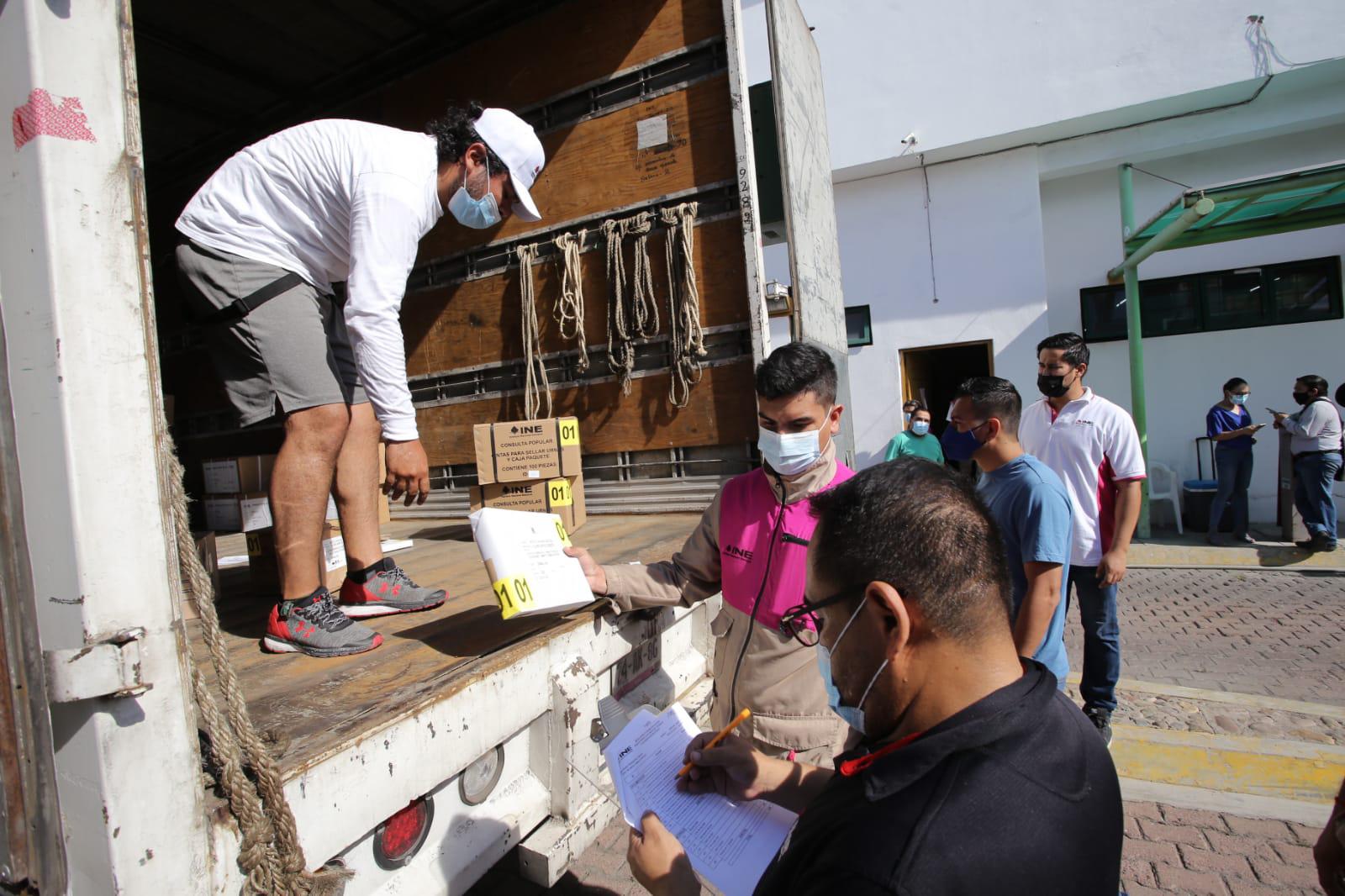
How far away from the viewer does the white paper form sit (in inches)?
46.4

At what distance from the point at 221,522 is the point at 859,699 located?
361 cm

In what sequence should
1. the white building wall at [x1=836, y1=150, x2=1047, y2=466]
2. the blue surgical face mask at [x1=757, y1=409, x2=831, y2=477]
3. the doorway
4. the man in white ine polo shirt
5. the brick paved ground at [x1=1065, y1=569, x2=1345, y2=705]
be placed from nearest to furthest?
1. the blue surgical face mask at [x1=757, y1=409, x2=831, y2=477]
2. the man in white ine polo shirt
3. the brick paved ground at [x1=1065, y1=569, x2=1345, y2=705]
4. the white building wall at [x1=836, y1=150, x2=1047, y2=466]
5. the doorway

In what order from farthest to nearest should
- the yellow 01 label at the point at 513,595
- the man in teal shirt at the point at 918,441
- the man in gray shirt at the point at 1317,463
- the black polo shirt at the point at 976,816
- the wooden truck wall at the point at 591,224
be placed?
1. the man in teal shirt at the point at 918,441
2. the man in gray shirt at the point at 1317,463
3. the wooden truck wall at the point at 591,224
4. the yellow 01 label at the point at 513,595
5. the black polo shirt at the point at 976,816

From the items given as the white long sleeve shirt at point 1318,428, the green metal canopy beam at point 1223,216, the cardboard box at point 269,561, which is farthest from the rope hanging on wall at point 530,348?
the white long sleeve shirt at point 1318,428

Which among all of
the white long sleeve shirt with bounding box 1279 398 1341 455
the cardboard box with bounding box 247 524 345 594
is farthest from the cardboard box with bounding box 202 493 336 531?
the white long sleeve shirt with bounding box 1279 398 1341 455

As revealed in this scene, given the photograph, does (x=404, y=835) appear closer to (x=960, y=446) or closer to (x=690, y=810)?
(x=690, y=810)

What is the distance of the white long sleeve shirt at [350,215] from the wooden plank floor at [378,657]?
53cm

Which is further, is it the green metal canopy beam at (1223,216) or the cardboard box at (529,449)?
the green metal canopy beam at (1223,216)

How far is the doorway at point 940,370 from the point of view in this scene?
9703mm

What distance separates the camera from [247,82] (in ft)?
13.4

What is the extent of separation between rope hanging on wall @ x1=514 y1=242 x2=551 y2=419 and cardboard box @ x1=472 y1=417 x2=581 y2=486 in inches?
11.9

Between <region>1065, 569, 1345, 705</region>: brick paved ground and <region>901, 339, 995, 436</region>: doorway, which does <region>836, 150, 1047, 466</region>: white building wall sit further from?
<region>1065, 569, 1345, 705</region>: brick paved ground

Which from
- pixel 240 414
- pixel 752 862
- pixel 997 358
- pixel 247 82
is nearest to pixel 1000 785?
pixel 752 862

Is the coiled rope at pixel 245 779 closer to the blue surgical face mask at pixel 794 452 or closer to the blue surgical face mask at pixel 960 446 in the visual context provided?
the blue surgical face mask at pixel 794 452
